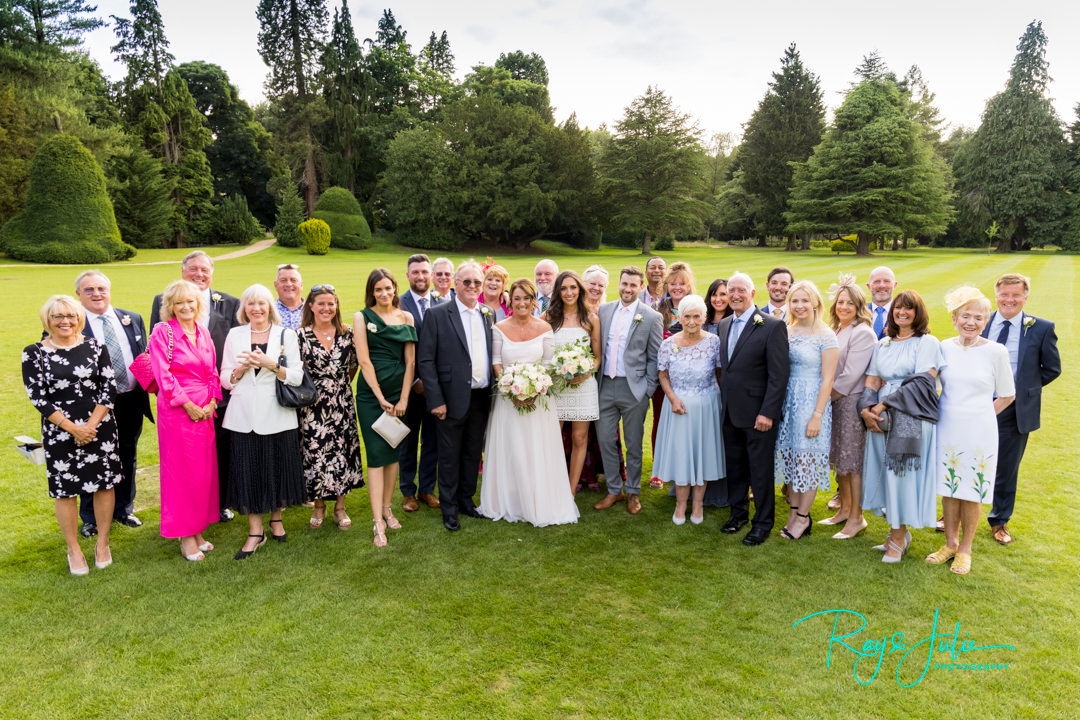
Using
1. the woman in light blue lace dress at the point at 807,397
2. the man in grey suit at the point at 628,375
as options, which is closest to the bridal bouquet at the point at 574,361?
the man in grey suit at the point at 628,375

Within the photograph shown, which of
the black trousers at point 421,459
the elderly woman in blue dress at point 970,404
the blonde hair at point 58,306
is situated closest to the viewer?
the blonde hair at point 58,306

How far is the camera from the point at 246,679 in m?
3.59

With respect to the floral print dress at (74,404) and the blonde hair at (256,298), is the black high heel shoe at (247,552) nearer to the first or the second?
the floral print dress at (74,404)

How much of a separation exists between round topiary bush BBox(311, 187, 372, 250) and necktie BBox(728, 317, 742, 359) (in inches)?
1507

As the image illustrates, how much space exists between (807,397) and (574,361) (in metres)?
2.01

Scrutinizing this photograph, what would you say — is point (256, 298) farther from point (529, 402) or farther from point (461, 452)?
point (529, 402)

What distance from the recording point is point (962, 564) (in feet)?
15.7

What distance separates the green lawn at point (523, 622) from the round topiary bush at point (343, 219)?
36.1m

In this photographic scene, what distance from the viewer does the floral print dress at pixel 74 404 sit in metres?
4.48

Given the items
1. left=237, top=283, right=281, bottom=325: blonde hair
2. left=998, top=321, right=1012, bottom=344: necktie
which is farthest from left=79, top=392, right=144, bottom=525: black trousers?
left=998, top=321, right=1012, bottom=344: necktie

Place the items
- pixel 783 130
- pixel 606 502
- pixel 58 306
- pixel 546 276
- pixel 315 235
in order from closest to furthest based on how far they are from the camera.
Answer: pixel 58 306, pixel 606 502, pixel 546 276, pixel 315 235, pixel 783 130

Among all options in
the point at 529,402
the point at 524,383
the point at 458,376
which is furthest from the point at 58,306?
the point at 529,402

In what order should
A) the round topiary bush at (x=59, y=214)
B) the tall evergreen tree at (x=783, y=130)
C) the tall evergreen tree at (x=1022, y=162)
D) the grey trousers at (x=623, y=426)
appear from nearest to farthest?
the grey trousers at (x=623, y=426) < the round topiary bush at (x=59, y=214) < the tall evergreen tree at (x=1022, y=162) < the tall evergreen tree at (x=783, y=130)

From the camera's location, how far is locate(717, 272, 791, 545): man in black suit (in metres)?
5.04
